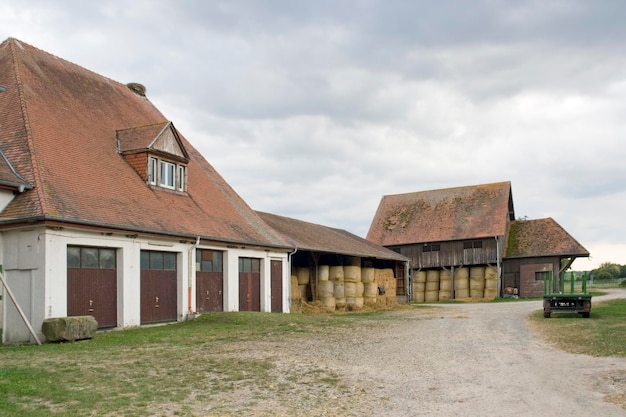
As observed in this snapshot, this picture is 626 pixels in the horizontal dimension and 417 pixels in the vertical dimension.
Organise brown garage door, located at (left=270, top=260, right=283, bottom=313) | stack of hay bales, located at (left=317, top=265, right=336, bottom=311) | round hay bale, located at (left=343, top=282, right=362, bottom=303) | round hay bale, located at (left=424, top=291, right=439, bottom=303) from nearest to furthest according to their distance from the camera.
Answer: brown garage door, located at (left=270, top=260, right=283, bottom=313), stack of hay bales, located at (left=317, top=265, right=336, bottom=311), round hay bale, located at (left=343, top=282, right=362, bottom=303), round hay bale, located at (left=424, top=291, right=439, bottom=303)

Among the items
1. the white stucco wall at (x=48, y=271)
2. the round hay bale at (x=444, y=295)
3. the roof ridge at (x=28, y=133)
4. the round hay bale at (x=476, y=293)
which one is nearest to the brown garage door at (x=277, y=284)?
the white stucco wall at (x=48, y=271)

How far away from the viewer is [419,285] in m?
54.8

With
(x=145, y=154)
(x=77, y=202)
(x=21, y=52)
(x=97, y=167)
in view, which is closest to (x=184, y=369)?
(x=77, y=202)

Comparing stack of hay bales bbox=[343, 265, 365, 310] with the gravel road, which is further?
stack of hay bales bbox=[343, 265, 365, 310]

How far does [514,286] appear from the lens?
168 feet

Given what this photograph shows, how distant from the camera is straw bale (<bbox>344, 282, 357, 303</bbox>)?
113 feet

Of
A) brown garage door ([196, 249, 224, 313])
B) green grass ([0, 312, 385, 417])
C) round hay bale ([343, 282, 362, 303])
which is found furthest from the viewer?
round hay bale ([343, 282, 362, 303])

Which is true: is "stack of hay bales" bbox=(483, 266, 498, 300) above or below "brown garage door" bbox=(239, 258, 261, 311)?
below

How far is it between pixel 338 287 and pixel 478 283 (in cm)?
2141

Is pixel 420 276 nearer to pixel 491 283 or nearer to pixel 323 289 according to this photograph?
pixel 491 283

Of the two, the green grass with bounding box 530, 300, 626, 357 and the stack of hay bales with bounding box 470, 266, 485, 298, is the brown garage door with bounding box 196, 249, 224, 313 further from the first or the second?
the stack of hay bales with bounding box 470, 266, 485, 298

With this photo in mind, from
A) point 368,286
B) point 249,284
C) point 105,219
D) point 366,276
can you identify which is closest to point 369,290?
point 368,286

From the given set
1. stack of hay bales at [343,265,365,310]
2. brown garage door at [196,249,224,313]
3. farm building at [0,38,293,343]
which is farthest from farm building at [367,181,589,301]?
brown garage door at [196,249,224,313]

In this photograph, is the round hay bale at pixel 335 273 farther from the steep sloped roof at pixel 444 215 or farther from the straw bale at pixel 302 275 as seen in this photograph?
the steep sloped roof at pixel 444 215
